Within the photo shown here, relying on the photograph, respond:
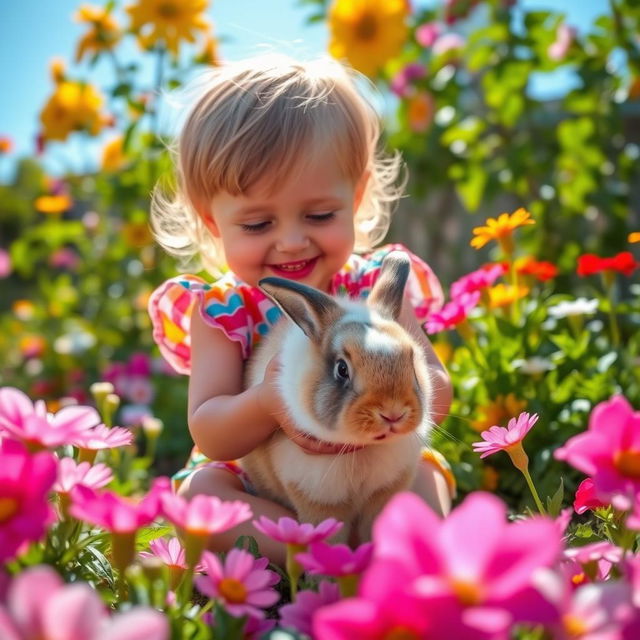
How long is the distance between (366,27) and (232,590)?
331 centimetres

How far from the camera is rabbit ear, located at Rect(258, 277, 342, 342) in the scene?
1.54 m

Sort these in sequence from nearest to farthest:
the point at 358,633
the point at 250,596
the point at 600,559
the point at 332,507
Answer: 1. the point at 358,633
2. the point at 250,596
3. the point at 600,559
4. the point at 332,507

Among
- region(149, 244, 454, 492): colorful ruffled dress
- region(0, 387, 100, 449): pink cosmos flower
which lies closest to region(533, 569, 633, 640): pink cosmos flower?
region(0, 387, 100, 449): pink cosmos flower

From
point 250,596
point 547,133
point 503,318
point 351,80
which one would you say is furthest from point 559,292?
point 250,596

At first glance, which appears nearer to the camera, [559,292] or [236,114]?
[236,114]

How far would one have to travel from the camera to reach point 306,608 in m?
1.02

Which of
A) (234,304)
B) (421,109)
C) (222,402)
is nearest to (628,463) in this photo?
(222,402)

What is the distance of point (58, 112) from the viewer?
13.7ft

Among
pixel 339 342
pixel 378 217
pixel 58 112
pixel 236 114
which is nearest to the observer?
pixel 339 342

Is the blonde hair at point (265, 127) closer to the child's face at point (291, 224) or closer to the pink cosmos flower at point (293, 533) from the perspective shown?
the child's face at point (291, 224)

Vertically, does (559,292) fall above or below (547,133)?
below

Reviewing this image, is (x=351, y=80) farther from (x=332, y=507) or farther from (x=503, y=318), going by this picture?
(x=332, y=507)

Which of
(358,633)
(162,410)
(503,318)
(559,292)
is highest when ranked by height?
(358,633)

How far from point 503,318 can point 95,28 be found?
100 inches
